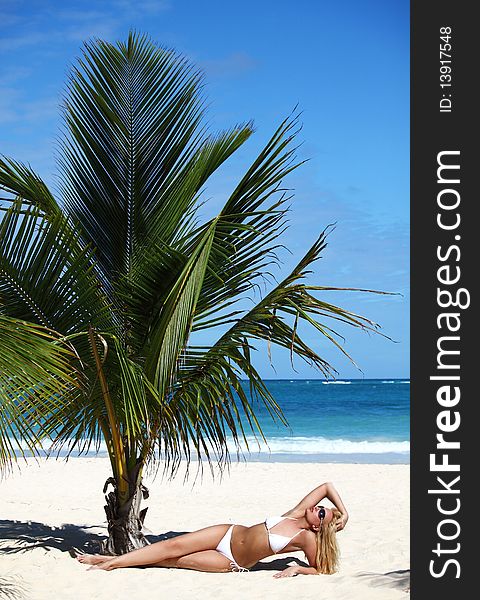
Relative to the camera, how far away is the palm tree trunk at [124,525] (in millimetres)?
6273

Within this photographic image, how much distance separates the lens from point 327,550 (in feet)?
18.9

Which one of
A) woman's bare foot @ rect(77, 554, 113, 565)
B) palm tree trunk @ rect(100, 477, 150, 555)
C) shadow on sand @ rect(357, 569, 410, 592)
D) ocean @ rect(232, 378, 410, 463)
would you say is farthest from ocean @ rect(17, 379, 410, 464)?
shadow on sand @ rect(357, 569, 410, 592)

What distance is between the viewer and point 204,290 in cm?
631

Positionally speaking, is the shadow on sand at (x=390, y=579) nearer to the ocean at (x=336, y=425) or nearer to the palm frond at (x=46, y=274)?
the palm frond at (x=46, y=274)

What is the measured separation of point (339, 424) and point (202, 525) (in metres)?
21.9

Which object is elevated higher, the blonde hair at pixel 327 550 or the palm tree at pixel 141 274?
the palm tree at pixel 141 274

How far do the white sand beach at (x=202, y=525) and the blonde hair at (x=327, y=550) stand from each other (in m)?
0.16

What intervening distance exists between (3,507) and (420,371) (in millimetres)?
5771

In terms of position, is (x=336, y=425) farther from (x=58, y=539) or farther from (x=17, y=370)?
(x=17, y=370)

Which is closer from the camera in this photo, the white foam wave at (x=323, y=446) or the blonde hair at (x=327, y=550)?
the blonde hair at (x=327, y=550)

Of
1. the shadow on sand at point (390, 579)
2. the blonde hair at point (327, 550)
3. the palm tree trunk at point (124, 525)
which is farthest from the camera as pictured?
the palm tree trunk at point (124, 525)

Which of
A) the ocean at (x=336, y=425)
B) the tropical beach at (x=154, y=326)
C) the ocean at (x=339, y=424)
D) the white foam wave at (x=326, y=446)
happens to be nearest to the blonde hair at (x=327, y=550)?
the tropical beach at (x=154, y=326)

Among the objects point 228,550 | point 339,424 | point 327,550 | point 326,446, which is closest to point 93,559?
point 228,550

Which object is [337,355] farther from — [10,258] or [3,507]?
[3,507]
